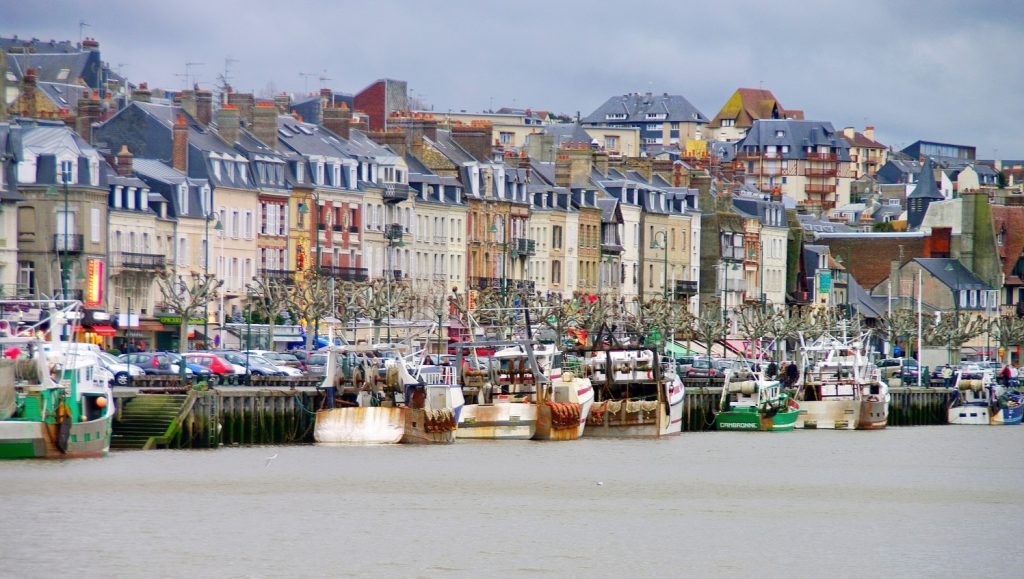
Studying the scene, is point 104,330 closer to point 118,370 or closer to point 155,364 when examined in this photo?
point 155,364

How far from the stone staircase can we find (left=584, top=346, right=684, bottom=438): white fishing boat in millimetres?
19201

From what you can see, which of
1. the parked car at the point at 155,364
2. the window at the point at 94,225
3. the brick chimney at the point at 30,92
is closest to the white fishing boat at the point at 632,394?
the parked car at the point at 155,364

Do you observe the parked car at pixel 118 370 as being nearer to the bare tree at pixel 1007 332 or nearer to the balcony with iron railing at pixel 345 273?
the balcony with iron railing at pixel 345 273

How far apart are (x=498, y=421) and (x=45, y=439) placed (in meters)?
19.7

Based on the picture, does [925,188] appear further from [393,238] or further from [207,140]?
[207,140]

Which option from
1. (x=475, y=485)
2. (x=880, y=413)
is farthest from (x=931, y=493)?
(x=880, y=413)

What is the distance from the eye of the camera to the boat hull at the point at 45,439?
58.1 metres

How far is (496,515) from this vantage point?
2101 inches

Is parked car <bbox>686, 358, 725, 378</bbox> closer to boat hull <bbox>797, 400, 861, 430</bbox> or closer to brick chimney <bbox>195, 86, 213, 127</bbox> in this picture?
boat hull <bbox>797, 400, 861, 430</bbox>

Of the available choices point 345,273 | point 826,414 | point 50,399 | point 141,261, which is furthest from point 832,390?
point 50,399

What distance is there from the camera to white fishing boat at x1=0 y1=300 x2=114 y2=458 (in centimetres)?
5803

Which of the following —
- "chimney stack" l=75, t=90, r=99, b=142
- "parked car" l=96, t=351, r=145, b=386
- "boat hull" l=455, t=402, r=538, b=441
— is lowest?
"boat hull" l=455, t=402, r=538, b=441

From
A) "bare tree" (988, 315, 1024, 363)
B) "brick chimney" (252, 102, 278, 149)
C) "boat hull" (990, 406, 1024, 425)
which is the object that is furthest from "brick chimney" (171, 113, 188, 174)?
"bare tree" (988, 315, 1024, 363)

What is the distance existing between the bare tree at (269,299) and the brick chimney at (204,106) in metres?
8.76
